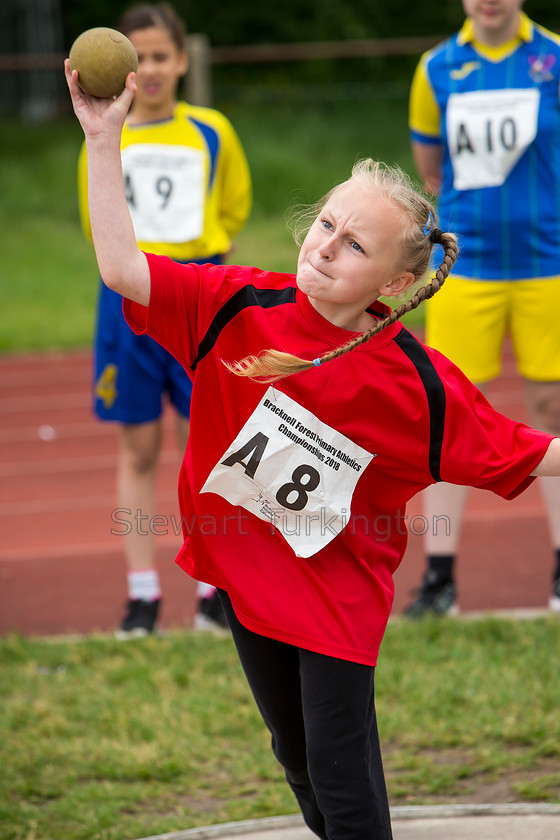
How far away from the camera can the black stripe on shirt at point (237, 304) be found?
220 cm

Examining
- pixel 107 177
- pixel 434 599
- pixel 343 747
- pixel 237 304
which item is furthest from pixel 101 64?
pixel 434 599

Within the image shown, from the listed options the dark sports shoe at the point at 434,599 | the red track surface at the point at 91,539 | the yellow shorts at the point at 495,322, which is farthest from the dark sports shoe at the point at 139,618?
the yellow shorts at the point at 495,322

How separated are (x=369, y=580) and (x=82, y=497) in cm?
448

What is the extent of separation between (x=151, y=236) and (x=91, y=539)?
2.19 meters

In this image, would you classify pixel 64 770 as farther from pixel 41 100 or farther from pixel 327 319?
pixel 41 100

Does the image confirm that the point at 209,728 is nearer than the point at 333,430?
No

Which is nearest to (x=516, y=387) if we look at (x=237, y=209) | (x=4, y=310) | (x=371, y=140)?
(x=237, y=209)

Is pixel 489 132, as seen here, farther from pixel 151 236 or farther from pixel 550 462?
pixel 550 462

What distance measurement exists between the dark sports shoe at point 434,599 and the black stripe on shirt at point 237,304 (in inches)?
90.8

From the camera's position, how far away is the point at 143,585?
4320 millimetres

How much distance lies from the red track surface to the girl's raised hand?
9.66ft

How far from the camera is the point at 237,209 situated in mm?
4590


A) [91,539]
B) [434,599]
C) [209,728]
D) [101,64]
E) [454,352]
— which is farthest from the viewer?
[91,539]

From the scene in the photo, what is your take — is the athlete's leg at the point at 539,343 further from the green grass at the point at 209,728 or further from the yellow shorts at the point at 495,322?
the green grass at the point at 209,728
